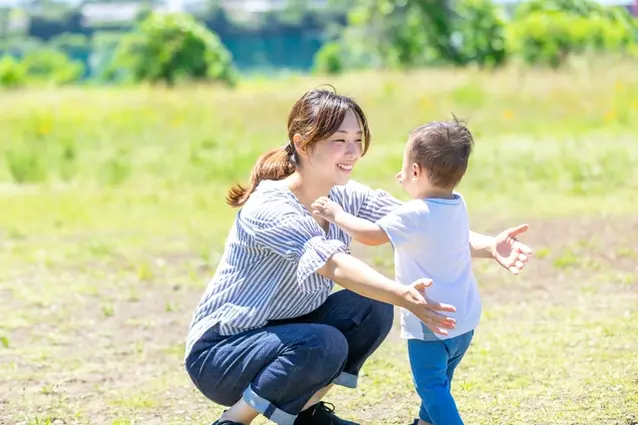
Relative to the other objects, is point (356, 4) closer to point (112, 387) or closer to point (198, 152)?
point (198, 152)

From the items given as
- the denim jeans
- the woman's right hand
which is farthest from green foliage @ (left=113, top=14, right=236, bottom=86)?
the woman's right hand

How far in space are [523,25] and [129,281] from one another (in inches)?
1385

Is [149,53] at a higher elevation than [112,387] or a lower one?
lower

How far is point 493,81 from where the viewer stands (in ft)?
61.7

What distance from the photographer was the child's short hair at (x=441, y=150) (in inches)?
127

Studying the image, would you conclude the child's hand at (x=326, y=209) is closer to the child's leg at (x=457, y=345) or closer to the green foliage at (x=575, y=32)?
the child's leg at (x=457, y=345)

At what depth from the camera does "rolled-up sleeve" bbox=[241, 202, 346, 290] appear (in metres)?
3.20

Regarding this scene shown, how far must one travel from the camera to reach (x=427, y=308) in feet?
9.86

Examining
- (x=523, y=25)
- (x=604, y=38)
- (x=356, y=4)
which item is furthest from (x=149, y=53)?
(x=604, y=38)

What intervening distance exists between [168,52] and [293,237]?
40802 mm

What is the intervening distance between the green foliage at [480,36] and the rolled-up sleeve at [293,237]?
40273 millimetres

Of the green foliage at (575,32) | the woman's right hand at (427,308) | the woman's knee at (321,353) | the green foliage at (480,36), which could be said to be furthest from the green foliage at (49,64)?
the woman's right hand at (427,308)

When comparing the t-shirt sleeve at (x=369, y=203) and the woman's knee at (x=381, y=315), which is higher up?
the t-shirt sleeve at (x=369, y=203)

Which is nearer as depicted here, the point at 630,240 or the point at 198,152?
the point at 630,240
